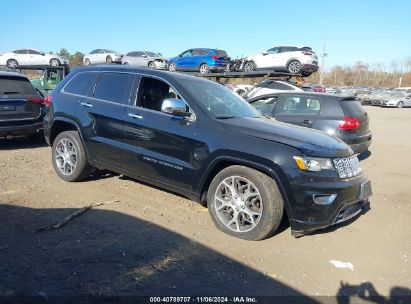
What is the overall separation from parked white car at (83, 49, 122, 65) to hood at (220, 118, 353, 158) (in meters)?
20.7

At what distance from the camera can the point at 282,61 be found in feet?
56.7

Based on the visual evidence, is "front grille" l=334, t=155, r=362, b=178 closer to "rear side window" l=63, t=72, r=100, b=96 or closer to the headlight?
the headlight

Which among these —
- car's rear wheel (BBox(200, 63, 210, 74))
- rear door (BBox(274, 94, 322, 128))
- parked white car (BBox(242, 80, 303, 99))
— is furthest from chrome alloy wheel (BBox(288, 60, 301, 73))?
rear door (BBox(274, 94, 322, 128))

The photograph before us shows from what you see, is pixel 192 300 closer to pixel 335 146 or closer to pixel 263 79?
pixel 335 146

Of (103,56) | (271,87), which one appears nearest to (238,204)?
(271,87)

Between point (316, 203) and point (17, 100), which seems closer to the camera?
point (316, 203)

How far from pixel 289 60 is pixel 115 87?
12.7m

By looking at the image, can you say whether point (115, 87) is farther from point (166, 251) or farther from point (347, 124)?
point (347, 124)

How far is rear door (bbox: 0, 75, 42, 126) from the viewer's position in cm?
823

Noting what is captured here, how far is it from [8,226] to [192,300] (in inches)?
94.9

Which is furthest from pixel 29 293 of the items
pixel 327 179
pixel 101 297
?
pixel 327 179

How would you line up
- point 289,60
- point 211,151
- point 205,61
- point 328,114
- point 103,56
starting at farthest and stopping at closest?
point 103,56 → point 205,61 → point 289,60 → point 328,114 → point 211,151

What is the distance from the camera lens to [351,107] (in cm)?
852

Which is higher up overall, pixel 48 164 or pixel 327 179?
pixel 327 179
